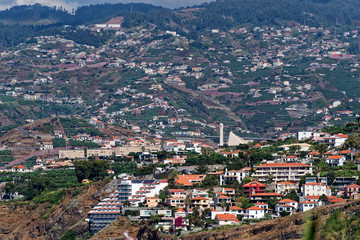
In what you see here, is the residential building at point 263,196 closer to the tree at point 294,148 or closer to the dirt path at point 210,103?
the tree at point 294,148

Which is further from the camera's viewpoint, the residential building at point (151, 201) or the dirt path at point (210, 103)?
the dirt path at point (210, 103)

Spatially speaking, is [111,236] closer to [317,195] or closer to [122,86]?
[317,195]

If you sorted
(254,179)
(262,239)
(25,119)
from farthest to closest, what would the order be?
1. (25,119)
2. (254,179)
3. (262,239)

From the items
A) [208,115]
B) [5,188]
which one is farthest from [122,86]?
[5,188]

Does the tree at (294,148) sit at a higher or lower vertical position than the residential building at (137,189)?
higher

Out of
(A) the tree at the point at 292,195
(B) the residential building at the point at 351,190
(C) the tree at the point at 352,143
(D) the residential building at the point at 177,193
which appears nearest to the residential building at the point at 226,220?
(A) the tree at the point at 292,195

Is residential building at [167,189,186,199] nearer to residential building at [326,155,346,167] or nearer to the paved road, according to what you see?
residential building at [326,155,346,167]

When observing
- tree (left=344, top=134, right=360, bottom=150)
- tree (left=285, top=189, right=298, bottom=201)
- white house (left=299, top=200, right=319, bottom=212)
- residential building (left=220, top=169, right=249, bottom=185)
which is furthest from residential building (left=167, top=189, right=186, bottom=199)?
tree (left=344, top=134, right=360, bottom=150)
